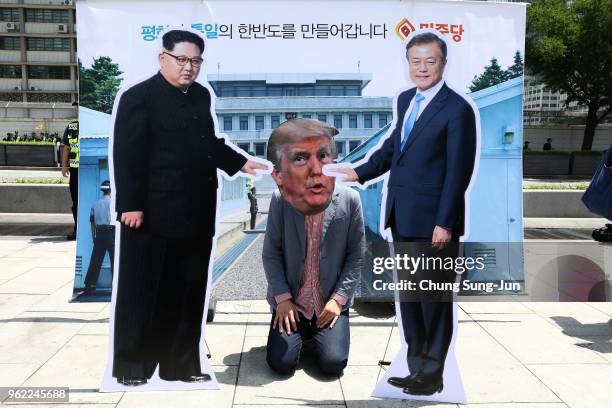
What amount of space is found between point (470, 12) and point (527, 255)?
5.92 meters

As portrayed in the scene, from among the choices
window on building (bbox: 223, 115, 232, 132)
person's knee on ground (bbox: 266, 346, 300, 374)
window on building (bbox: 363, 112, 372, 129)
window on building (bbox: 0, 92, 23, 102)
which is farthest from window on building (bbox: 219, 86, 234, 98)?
window on building (bbox: 0, 92, 23, 102)

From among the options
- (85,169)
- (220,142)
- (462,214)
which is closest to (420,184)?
(462,214)

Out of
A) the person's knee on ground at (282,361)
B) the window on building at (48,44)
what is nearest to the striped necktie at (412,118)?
the person's knee on ground at (282,361)

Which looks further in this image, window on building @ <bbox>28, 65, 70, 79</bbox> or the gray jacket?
window on building @ <bbox>28, 65, 70, 79</bbox>

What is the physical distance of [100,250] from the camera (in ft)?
14.4

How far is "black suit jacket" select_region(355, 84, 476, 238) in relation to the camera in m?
3.77

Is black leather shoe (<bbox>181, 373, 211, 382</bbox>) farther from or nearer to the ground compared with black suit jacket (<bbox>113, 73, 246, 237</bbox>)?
nearer to the ground

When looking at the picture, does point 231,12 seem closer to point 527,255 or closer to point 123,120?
point 123,120

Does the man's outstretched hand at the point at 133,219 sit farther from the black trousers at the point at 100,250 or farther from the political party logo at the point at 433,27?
the political party logo at the point at 433,27

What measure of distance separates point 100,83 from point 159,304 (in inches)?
63.6

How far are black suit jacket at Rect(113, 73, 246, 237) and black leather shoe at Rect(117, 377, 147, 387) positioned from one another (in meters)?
1.03

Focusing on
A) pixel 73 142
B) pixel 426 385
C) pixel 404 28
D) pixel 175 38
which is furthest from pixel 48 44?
pixel 426 385

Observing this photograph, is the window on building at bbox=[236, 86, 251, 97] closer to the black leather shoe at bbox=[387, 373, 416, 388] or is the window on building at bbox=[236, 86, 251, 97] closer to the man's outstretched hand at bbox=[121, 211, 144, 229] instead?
the man's outstretched hand at bbox=[121, 211, 144, 229]

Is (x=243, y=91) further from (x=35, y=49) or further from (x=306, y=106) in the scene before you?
(x=35, y=49)
